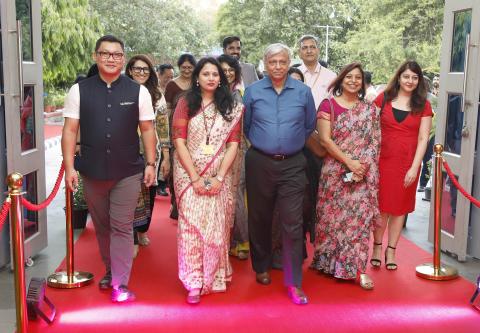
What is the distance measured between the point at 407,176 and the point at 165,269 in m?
1.95

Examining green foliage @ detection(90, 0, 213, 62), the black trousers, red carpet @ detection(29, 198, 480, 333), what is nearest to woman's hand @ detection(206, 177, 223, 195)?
the black trousers

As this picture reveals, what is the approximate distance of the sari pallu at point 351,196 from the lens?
439 centimetres

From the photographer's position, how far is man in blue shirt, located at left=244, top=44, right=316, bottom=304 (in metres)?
4.16

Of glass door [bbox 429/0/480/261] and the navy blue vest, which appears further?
glass door [bbox 429/0/480/261]

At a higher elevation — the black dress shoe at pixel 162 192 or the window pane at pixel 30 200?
the window pane at pixel 30 200

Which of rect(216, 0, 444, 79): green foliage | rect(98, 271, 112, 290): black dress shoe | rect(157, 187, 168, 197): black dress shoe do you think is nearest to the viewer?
rect(98, 271, 112, 290): black dress shoe

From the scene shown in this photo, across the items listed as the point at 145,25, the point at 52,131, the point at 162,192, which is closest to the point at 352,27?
the point at 145,25

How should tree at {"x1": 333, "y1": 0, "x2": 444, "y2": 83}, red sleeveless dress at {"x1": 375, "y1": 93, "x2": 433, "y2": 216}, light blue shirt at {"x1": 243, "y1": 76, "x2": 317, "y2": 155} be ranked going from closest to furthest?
1. light blue shirt at {"x1": 243, "y1": 76, "x2": 317, "y2": 155}
2. red sleeveless dress at {"x1": 375, "y1": 93, "x2": 433, "y2": 216}
3. tree at {"x1": 333, "y1": 0, "x2": 444, "y2": 83}

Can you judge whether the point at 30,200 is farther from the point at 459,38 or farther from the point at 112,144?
the point at 459,38

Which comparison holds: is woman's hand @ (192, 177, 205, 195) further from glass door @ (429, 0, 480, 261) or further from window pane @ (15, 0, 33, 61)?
glass door @ (429, 0, 480, 261)

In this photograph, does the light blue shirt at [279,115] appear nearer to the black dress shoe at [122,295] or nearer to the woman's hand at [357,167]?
the woman's hand at [357,167]

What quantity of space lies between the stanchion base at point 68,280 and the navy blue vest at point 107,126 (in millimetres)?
843

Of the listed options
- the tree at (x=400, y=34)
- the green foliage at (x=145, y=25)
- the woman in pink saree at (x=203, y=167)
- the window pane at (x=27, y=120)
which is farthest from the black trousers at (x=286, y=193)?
the green foliage at (x=145, y=25)

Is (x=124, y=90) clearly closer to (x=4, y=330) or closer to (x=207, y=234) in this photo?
(x=207, y=234)
